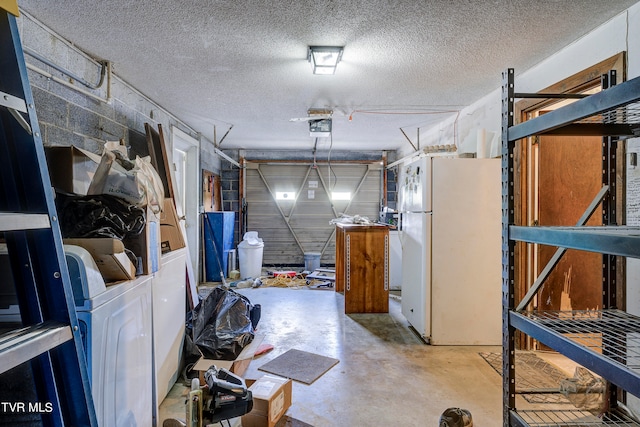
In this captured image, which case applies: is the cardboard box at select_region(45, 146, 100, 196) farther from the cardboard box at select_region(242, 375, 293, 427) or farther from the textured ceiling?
the cardboard box at select_region(242, 375, 293, 427)

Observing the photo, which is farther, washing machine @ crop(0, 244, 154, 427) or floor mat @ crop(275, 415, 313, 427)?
floor mat @ crop(275, 415, 313, 427)

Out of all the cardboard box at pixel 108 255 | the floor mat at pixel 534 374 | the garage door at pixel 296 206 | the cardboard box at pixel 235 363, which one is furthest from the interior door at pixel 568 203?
the garage door at pixel 296 206

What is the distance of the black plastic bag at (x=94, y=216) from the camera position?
59.1 inches

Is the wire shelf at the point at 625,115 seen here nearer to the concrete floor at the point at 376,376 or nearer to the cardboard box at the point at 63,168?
the concrete floor at the point at 376,376

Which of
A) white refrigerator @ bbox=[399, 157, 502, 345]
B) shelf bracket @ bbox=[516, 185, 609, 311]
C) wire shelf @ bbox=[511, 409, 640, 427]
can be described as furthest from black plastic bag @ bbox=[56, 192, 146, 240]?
white refrigerator @ bbox=[399, 157, 502, 345]

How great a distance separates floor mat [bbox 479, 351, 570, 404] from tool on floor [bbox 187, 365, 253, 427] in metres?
1.71

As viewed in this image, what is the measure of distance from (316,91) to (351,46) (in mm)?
995

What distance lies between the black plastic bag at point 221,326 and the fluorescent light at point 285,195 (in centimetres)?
415

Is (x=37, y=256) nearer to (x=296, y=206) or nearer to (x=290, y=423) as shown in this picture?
(x=290, y=423)

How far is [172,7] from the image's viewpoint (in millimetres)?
1891

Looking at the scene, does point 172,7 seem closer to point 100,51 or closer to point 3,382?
point 100,51

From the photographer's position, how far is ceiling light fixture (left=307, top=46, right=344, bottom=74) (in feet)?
7.80

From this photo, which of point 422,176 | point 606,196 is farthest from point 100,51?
point 606,196

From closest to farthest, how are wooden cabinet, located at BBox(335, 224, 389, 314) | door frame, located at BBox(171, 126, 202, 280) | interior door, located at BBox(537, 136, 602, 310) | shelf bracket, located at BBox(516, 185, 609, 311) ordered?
shelf bracket, located at BBox(516, 185, 609, 311)
interior door, located at BBox(537, 136, 602, 310)
wooden cabinet, located at BBox(335, 224, 389, 314)
door frame, located at BBox(171, 126, 202, 280)
